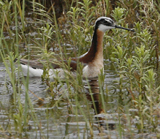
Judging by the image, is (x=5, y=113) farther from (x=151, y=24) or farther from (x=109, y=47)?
(x=151, y=24)

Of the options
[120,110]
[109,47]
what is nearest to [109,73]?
[109,47]

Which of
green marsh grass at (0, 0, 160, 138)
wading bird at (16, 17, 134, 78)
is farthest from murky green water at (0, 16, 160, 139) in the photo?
wading bird at (16, 17, 134, 78)

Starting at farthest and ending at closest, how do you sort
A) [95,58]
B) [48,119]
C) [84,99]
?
[95,58] → [84,99] → [48,119]

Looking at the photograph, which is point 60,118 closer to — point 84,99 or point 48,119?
point 48,119

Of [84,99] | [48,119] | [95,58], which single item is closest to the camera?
[48,119]

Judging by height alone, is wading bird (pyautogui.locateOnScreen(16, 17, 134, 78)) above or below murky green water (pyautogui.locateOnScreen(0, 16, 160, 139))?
above

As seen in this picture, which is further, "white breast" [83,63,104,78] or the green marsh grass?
"white breast" [83,63,104,78]

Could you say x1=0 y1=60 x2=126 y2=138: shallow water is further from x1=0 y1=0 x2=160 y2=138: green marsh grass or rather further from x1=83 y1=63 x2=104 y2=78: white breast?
x1=83 y1=63 x2=104 y2=78: white breast

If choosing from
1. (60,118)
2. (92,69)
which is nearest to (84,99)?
(60,118)

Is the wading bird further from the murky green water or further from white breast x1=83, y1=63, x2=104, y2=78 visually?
the murky green water

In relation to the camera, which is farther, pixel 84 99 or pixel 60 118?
pixel 84 99

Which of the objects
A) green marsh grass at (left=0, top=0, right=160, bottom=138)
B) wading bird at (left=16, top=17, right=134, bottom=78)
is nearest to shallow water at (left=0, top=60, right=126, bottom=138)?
green marsh grass at (left=0, top=0, right=160, bottom=138)

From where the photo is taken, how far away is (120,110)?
604 centimetres

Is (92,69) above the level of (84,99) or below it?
above
